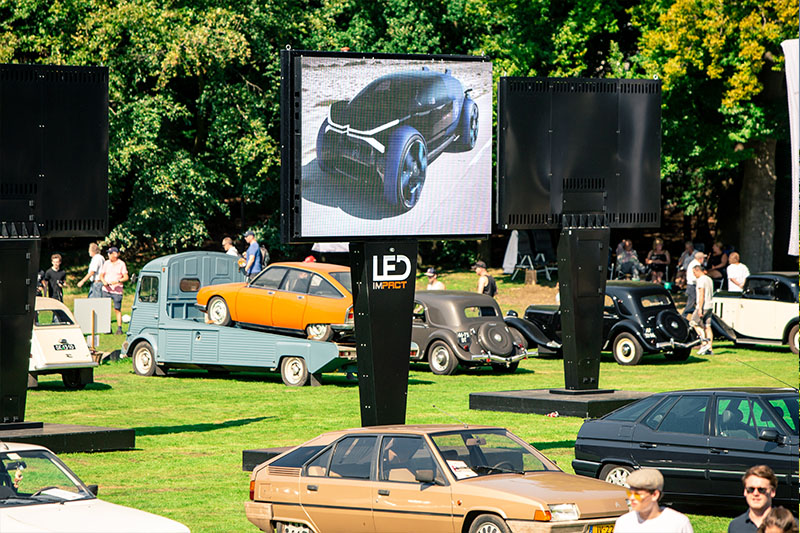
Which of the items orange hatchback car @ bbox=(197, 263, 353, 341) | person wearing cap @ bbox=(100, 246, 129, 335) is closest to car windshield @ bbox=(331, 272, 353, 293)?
orange hatchback car @ bbox=(197, 263, 353, 341)

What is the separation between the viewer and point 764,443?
12.3 m

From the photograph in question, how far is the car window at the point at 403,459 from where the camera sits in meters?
11.2

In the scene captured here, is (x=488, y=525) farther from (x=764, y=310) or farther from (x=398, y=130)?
(x=764, y=310)

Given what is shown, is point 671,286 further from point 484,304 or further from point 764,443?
point 764,443

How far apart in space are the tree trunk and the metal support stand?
1014 inches

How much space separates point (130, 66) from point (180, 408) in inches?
933

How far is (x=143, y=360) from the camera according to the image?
26719 mm

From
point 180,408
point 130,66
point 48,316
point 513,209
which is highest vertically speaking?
point 130,66

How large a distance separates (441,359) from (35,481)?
1670cm

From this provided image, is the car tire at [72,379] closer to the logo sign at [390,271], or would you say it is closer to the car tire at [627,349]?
the logo sign at [390,271]

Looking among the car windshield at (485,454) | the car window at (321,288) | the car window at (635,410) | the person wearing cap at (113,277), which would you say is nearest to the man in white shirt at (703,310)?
the car window at (321,288)

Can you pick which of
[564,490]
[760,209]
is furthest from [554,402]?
[760,209]

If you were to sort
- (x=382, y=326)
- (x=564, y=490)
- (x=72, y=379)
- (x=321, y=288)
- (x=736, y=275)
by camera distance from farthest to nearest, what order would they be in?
(x=736, y=275)
(x=321, y=288)
(x=72, y=379)
(x=382, y=326)
(x=564, y=490)

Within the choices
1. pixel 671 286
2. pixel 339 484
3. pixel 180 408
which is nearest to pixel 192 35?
pixel 671 286
